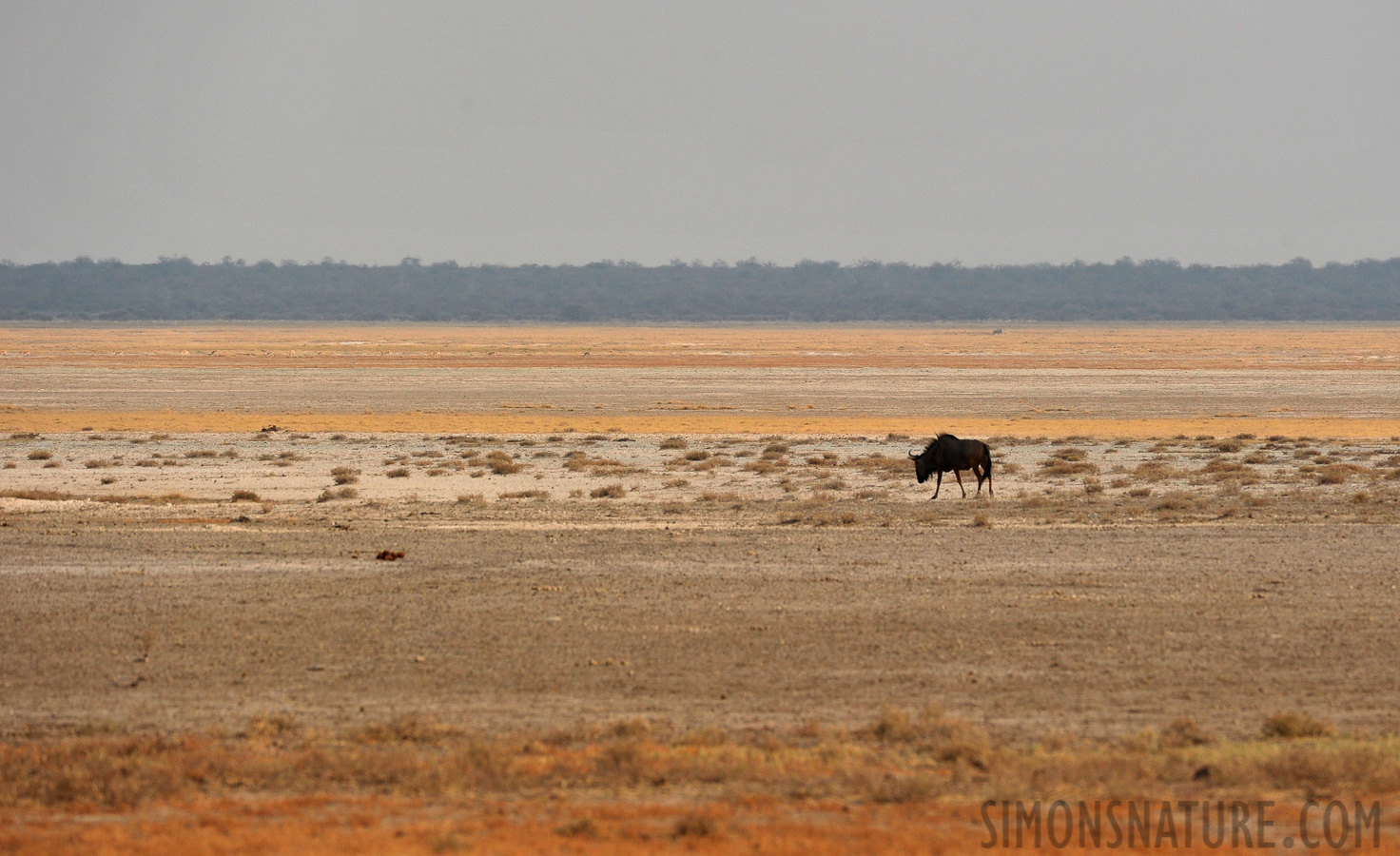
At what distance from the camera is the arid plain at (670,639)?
31.5ft

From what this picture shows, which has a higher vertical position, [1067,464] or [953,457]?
[953,457]

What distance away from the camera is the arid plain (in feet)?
31.5

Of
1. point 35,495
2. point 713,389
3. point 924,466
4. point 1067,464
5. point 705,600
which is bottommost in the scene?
point 713,389

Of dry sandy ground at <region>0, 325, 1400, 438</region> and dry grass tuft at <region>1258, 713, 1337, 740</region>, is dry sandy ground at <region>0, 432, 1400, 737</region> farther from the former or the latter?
dry sandy ground at <region>0, 325, 1400, 438</region>

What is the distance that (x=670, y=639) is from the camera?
15078 millimetres

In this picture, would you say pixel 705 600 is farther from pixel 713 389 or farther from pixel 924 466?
pixel 713 389

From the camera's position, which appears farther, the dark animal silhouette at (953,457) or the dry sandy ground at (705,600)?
the dark animal silhouette at (953,457)

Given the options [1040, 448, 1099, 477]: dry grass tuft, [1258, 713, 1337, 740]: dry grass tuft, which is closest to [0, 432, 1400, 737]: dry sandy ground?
[1258, 713, 1337, 740]: dry grass tuft

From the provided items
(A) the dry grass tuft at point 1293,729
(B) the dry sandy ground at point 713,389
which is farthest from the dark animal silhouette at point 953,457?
(B) the dry sandy ground at point 713,389

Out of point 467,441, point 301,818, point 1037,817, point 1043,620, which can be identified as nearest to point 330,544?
point 1043,620

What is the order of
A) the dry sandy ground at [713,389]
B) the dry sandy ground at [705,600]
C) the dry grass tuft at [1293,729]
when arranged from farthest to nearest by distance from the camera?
1. the dry sandy ground at [713,389]
2. the dry sandy ground at [705,600]
3. the dry grass tuft at [1293,729]

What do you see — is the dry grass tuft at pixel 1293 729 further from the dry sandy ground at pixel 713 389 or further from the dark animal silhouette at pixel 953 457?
the dry sandy ground at pixel 713 389

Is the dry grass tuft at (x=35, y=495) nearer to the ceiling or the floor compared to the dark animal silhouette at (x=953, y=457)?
nearer to the floor

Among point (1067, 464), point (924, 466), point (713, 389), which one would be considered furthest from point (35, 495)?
point (713, 389)
